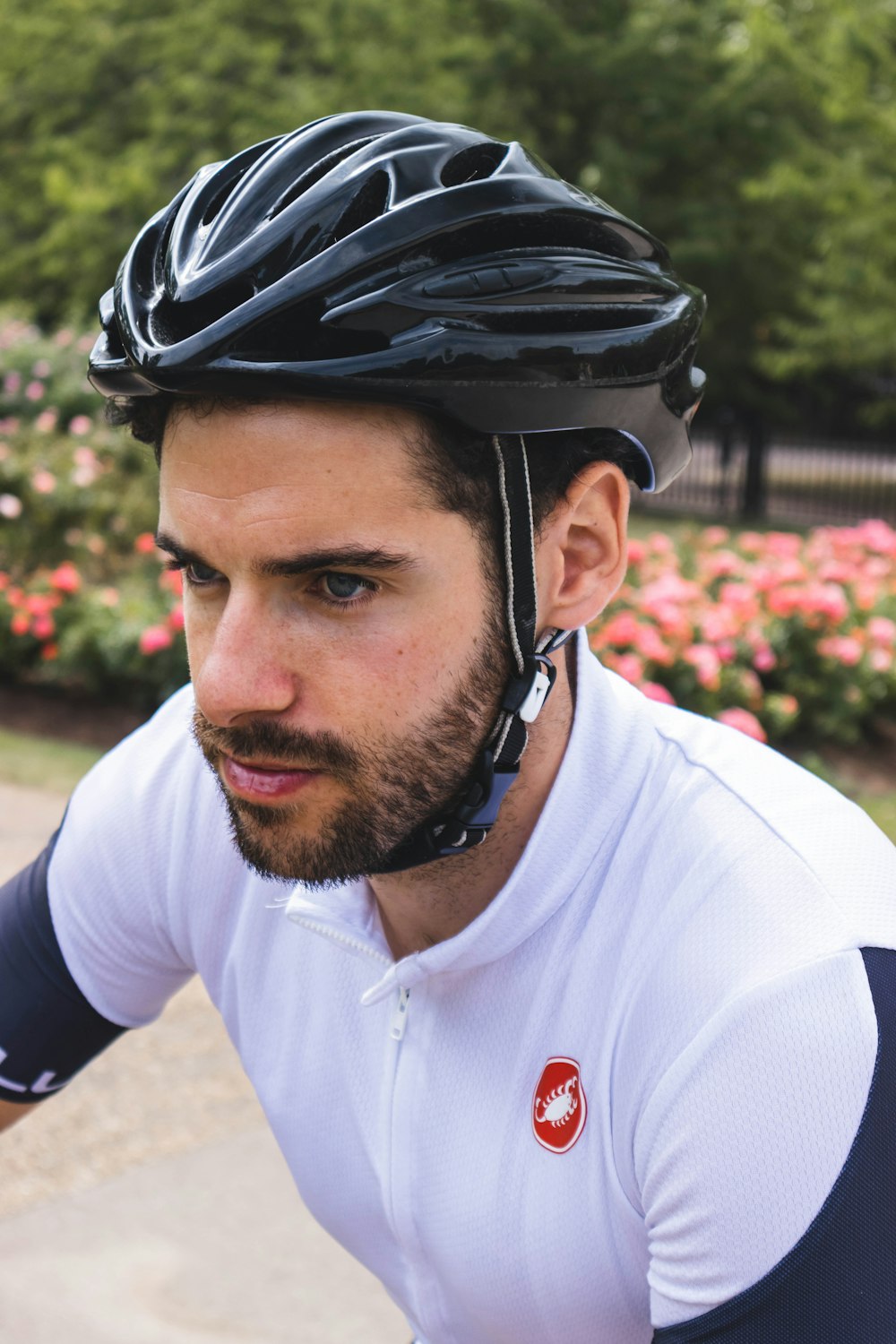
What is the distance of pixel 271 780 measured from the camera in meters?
1.76

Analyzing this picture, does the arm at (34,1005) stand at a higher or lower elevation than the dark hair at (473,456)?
lower

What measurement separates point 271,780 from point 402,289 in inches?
23.9

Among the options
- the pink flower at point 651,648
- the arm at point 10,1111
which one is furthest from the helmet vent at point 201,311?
the pink flower at point 651,648

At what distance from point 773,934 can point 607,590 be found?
564mm

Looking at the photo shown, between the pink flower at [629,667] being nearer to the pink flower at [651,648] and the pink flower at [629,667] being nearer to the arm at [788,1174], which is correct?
the pink flower at [651,648]

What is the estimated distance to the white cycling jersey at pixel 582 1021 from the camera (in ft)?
4.78

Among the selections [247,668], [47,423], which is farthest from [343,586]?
[47,423]

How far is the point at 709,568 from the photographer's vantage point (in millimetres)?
8211

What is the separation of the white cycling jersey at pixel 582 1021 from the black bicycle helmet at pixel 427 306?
18 cm

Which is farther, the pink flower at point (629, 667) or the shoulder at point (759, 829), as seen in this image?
the pink flower at point (629, 667)

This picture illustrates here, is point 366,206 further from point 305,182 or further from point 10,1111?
point 10,1111

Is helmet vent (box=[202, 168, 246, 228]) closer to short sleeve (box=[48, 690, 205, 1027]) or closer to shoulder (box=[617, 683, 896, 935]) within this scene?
short sleeve (box=[48, 690, 205, 1027])

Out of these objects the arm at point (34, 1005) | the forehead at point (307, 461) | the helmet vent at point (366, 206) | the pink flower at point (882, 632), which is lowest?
the pink flower at point (882, 632)

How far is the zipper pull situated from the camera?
1.90 m
